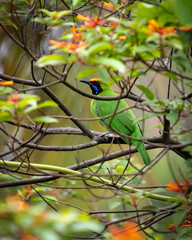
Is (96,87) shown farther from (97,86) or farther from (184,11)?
(184,11)

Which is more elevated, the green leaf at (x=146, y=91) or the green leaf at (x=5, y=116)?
the green leaf at (x=146, y=91)

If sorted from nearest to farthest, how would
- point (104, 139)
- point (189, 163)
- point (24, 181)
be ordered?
1. point (189, 163)
2. point (24, 181)
3. point (104, 139)

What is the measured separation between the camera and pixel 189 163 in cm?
161

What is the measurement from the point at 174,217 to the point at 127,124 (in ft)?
5.89

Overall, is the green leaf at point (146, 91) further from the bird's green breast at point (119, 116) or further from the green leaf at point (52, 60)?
the bird's green breast at point (119, 116)

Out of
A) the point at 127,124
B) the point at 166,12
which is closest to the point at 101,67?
the point at 166,12

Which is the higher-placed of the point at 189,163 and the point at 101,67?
the point at 101,67

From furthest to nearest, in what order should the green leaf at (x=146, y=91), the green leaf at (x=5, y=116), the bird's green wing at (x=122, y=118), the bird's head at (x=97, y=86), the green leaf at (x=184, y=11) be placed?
the bird's head at (x=97, y=86) < the bird's green wing at (x=122, y=118) < the green leaf at (x=146, y=91) < the green leaf at (x=5, y=116) < the green leaf at (x=184, y=11)

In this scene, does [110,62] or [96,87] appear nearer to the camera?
[110,62]

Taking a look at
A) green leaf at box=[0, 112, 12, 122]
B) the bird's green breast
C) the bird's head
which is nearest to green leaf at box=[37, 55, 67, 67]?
green leaf at box=[0, 112, 12, 122]

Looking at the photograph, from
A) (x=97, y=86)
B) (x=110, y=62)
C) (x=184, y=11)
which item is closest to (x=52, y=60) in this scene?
(x=110, y=62)

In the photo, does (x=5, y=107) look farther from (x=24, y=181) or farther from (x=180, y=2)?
(x=24, y=181)

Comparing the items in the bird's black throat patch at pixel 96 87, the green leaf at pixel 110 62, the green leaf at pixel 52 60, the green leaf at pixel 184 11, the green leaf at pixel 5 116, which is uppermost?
the green leaf at pixel 184 11

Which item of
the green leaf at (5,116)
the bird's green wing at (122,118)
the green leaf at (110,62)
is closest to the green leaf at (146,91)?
the green leaf at (110,62)
